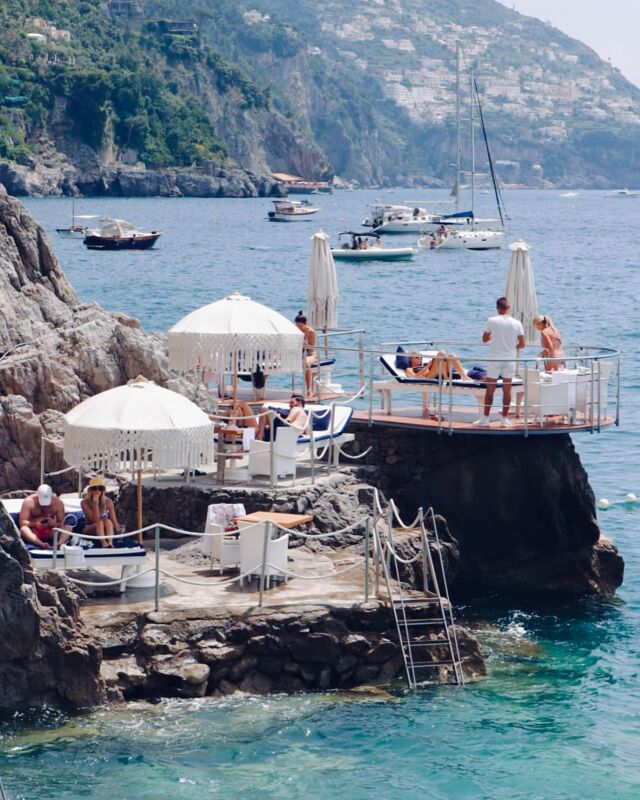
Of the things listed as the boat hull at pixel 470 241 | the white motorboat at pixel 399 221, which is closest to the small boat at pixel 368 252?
the boat hull at pixel 470 241

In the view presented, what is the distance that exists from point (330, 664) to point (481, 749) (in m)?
1.73

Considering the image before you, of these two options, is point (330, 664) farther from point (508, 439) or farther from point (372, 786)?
point (508, 439)

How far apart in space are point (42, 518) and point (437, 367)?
6.47 metres

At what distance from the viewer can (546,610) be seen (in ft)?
63.7

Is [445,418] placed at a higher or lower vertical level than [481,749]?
higher

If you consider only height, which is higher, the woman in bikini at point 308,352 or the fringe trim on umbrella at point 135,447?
the woman in bikini at point 308,352

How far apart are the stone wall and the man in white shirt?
4.86m

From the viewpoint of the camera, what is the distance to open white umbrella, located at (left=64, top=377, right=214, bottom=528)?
16234 millimetres

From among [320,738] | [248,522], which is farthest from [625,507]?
[320,738]

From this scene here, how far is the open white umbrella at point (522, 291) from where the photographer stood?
22.7 m

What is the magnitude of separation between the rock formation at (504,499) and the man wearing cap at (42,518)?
510 cm

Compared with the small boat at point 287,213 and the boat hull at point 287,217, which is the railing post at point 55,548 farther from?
the boat hull at point 287,217

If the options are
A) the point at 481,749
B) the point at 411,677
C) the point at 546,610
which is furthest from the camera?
the point at 546,610

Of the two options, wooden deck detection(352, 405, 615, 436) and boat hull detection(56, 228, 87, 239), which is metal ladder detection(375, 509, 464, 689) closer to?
wooden deck detection(352, 405, 615, 436)
